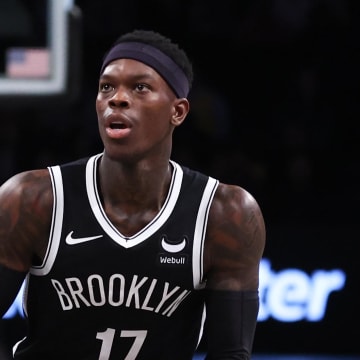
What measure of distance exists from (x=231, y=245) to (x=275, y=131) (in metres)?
4.79

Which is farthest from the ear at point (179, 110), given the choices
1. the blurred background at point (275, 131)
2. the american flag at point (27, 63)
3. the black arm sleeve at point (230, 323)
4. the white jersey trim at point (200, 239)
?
the blurred background at point (275, 131)

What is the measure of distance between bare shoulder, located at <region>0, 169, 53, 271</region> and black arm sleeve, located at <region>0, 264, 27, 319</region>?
0.05ft

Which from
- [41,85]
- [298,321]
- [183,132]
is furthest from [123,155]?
[183,132]

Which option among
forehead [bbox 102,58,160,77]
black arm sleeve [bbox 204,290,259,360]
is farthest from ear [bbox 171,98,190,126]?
black arm sleeve [bbox 204,290,259,360]

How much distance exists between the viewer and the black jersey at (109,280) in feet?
11.1

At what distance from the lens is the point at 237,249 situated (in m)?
3.46

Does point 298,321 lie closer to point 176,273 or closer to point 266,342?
point 266,342

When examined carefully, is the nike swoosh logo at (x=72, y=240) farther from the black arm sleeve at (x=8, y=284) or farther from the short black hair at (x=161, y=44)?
the short black hair at (x=161, y=44)

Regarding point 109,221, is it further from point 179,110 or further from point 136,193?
point 179,110

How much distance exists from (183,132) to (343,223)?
1.20m

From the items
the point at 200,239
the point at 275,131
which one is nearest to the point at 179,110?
the point at 200,239

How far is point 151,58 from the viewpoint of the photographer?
11.0ft

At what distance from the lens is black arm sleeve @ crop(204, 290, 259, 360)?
3.44m

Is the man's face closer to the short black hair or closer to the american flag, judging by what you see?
the short black hair
